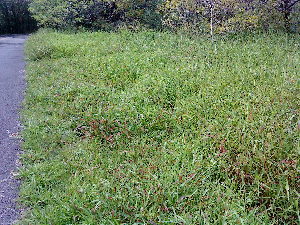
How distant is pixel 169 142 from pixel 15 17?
74.5 feet

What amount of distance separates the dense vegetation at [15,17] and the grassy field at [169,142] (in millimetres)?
18615

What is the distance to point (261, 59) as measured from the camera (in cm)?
547

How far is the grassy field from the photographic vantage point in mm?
2412

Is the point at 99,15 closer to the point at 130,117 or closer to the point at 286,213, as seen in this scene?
the point at 130,117

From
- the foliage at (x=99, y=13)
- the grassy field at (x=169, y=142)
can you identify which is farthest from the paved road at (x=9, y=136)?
the foliage at (x=99, y=13)

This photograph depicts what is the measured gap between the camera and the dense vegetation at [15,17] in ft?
72.5

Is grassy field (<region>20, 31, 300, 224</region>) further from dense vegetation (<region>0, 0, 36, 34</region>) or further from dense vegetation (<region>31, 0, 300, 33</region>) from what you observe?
dense vegetation (<region>0, 0, 36, 34</region>)

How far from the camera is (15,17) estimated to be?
74.6 feet

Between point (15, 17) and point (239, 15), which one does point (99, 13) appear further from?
point (15, 17)

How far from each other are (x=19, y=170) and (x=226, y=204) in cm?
198

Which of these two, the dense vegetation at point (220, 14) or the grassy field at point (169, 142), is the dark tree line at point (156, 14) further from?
the grassy field at point (169, 142)

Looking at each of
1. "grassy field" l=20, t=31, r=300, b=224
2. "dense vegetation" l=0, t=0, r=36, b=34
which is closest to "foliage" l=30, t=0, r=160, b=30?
"grassy field" l=20, t=31, r=300, b=224

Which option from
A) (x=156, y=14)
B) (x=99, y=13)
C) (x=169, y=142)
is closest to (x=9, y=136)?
(x=169, y=142)

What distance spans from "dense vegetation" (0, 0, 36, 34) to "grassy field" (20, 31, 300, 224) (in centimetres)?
1862
